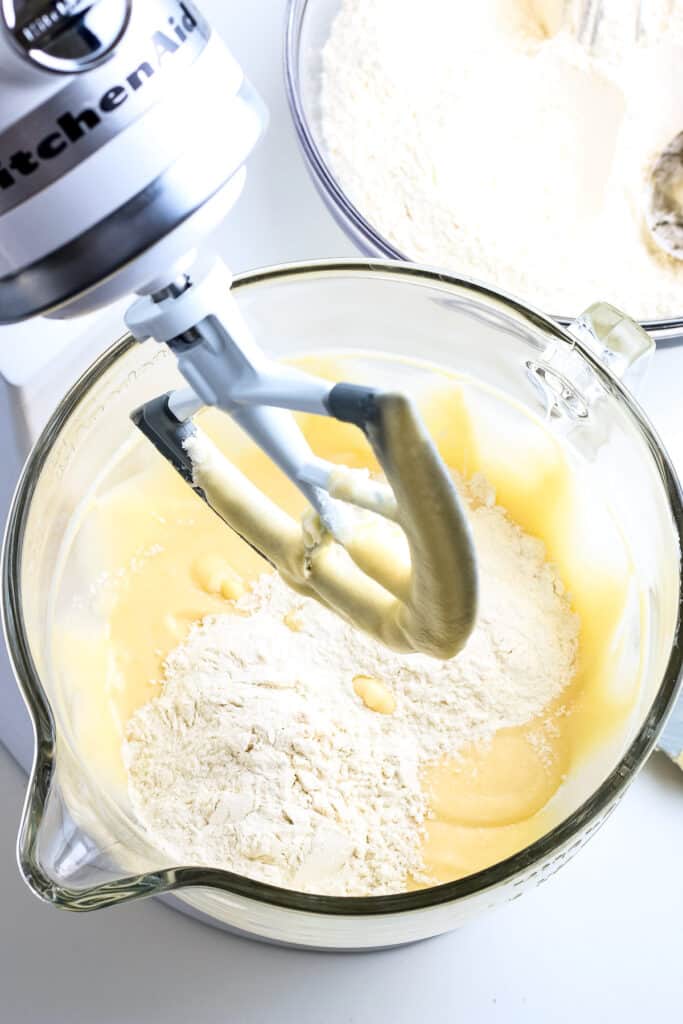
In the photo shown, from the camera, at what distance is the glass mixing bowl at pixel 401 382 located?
0.45m

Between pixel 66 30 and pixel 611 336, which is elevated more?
pixel 66 30

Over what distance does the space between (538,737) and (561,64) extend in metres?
0.48

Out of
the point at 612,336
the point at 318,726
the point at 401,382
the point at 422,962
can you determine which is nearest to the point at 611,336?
the point at 612,336

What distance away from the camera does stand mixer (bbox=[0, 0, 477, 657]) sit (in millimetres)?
295

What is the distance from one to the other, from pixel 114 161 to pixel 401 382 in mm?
379

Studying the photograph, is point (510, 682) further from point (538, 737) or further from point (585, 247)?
point (585, 247)

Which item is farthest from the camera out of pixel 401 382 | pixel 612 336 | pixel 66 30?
pixel 401 382

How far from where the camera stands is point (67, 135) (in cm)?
30

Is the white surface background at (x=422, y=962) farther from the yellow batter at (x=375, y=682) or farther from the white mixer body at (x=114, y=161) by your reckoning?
the white mixer body at (x=114, y=161)

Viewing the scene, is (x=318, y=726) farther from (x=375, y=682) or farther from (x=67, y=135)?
(x=67, y=135)

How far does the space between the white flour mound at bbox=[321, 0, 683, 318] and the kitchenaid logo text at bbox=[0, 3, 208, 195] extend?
412 mm

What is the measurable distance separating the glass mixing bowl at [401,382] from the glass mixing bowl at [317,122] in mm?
60

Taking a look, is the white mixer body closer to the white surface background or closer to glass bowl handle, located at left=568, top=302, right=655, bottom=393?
glass bowl handle, located at left=568, top=302, right=655, bottom=393

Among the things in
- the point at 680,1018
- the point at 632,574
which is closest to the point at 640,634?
the point at 632,574
